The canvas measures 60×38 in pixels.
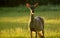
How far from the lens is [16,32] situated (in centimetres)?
788

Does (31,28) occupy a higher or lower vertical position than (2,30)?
→ higher

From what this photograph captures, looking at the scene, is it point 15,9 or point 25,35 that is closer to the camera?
point 25,35

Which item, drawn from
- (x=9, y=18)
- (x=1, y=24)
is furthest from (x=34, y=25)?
(x=9, y=18)

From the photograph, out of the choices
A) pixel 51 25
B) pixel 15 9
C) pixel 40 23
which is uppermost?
pixel 40 23

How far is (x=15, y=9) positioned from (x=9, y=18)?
2.99m

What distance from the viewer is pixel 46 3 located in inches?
584

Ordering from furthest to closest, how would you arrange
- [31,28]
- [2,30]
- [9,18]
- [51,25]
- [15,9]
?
[15,9] < [9,18] < [51,25] < [2,30] < [31,28]

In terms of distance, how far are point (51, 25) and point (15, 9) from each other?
5.20m

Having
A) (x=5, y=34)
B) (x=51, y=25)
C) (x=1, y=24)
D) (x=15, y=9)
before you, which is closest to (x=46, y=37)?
(x=5, y=34)

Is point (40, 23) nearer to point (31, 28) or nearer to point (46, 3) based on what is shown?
point (31, 28)

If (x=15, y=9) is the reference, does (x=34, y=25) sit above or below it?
above

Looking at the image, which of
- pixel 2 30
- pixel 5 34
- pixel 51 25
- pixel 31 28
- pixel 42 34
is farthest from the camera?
pixel 51 25

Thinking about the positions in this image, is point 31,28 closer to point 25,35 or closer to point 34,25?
point 34,25

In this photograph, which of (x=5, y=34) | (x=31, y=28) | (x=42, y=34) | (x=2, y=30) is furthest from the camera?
(x=2, y=30)
